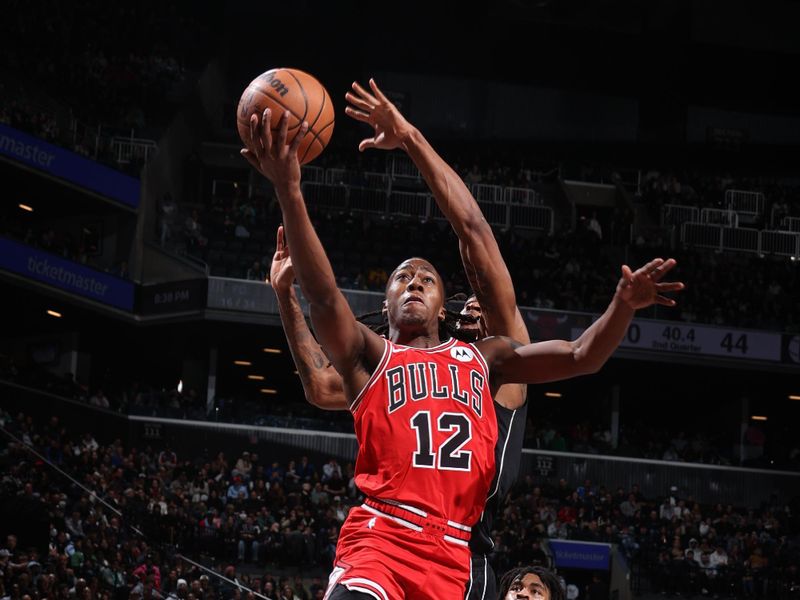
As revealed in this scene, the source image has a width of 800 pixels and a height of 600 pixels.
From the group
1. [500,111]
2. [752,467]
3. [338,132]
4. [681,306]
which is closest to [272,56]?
[338,132]

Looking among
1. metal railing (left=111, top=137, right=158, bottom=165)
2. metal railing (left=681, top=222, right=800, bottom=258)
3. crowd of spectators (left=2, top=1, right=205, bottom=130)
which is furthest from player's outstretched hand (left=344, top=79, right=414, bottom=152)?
metal railing (left=681, top=222, right=800, bottom=258)

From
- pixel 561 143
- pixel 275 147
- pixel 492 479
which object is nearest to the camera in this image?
pixel 275 147

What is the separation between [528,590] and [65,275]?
86.2ft

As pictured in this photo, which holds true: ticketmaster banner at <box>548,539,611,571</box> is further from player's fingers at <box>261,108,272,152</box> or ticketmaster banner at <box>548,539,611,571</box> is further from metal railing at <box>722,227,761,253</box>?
player's fingers at <box>261,108,272,152</box>

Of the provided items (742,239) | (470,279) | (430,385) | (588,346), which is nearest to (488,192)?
(742,239)

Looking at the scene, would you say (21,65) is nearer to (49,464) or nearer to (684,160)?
(49,464)

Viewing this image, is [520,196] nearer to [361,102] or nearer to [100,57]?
[100,57]

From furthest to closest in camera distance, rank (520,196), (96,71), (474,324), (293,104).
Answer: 1. (520,196)
2. (96,71)
3. (474,324)
4. (293,104)

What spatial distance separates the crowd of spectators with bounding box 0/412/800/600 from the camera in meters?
18.8

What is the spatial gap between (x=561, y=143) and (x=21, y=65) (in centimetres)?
1829

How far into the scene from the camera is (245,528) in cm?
2297

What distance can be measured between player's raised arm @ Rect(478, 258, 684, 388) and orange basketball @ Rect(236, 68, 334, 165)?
4.20 feet

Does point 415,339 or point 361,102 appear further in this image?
point 361,102

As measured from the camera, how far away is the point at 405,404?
5051 mm
